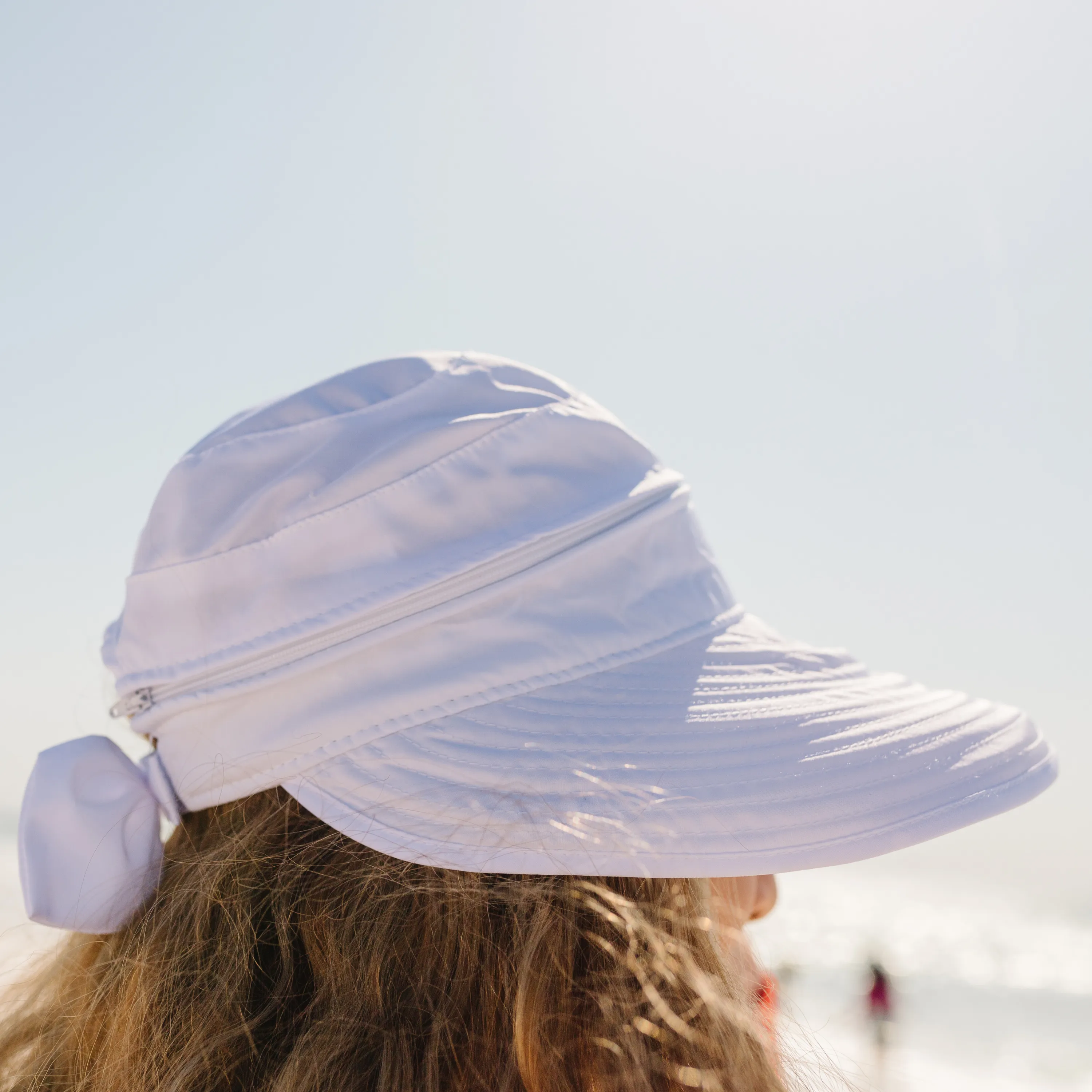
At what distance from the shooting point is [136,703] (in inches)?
49.2

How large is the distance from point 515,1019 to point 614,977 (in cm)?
13

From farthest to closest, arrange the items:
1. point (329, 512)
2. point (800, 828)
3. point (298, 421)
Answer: point (298, 421)
point (329, 512)
point (800, 828)

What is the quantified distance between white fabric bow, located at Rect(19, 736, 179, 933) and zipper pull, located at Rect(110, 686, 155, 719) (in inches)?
3.3

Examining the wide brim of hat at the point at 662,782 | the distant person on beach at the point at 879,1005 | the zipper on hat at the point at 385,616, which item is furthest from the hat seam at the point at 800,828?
the distant person on beach at the point at 879,1005

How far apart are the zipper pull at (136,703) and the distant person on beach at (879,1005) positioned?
11282mm

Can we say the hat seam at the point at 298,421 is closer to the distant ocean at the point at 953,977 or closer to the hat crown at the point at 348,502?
the hat crown at the point at 348,502

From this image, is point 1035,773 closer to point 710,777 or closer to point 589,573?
point 710,777

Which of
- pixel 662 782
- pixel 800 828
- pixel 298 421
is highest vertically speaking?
pixel 298 421

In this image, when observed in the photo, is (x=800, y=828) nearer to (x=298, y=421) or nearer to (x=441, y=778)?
(x=441, y=778)

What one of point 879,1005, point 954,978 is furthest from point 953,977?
point 879,1005

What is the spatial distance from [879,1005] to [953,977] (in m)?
9.09

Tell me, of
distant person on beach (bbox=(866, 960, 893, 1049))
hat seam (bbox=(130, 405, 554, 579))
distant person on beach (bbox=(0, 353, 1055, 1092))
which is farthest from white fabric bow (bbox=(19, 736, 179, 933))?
distant person on beach (bbox=(866, 960, 893, 1049))

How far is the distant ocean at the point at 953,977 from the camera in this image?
41.1 feet

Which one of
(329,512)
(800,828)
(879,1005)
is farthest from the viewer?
(879,1005)
